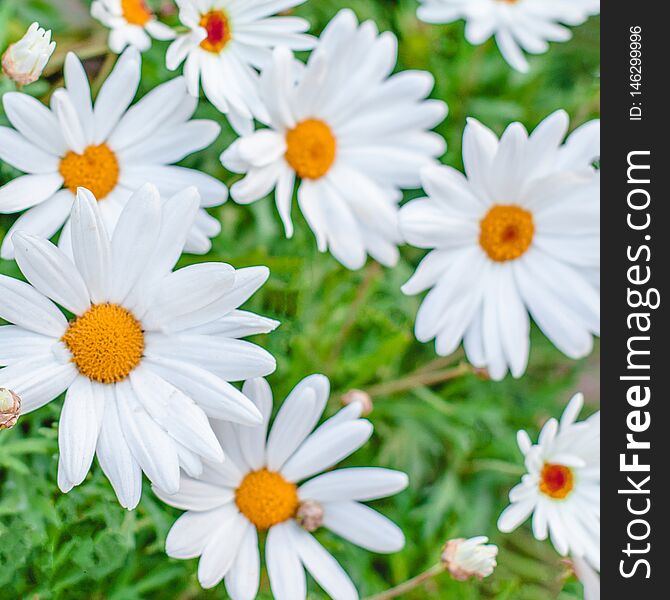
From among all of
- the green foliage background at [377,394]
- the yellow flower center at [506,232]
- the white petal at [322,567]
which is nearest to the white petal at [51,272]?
the green foliage background at [377,394]

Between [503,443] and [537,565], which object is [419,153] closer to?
[503,443]

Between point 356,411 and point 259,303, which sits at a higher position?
point 259,303

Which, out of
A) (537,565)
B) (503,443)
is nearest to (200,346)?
(503,443)

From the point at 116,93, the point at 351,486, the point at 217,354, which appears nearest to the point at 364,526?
the point at 351,486

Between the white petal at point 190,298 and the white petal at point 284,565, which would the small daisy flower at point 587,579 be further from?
the white petal at point 190,298

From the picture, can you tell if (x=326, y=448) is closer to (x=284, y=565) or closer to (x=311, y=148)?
(x=284, y=565)

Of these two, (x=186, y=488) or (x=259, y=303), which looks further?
(x=259, y=303)
